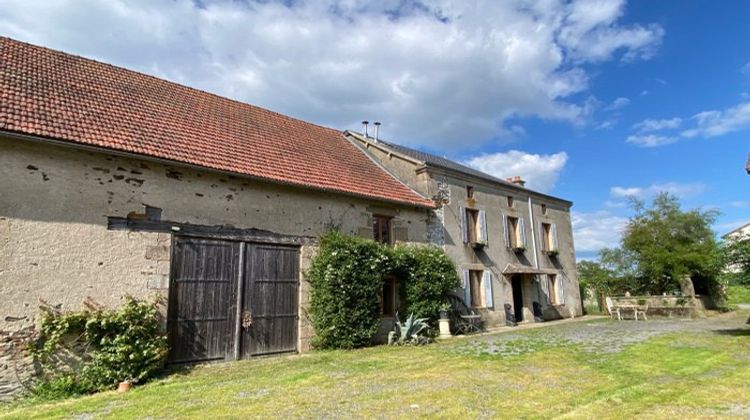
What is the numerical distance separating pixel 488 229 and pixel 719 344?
7.39 m

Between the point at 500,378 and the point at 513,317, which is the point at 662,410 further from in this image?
the point at 513,317

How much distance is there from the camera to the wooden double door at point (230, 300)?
7.95 meters

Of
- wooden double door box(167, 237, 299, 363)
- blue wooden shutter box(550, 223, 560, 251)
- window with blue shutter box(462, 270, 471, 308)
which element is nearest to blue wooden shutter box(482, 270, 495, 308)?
window with blue shutter box(462, 270, 471, 308)

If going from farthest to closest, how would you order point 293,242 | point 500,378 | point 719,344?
1. point 293,242
2. point 719,344
3. point 500,378

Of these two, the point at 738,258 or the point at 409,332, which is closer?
the point at 738,258

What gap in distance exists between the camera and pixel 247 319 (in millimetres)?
8672

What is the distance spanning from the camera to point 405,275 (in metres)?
11.4

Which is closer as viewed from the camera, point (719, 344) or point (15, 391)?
point (15, 391)

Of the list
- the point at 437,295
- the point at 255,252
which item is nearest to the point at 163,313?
the point at 255,252

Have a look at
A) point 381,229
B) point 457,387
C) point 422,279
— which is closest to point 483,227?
point 422,279

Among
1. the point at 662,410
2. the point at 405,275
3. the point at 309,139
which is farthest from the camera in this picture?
the point at 309,139

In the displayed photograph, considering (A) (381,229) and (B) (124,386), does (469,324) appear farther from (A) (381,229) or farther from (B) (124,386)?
(B) (124,386)

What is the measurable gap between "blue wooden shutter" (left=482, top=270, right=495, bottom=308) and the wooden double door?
7.26m

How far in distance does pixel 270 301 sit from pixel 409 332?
11.7ft
